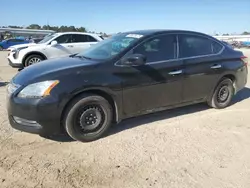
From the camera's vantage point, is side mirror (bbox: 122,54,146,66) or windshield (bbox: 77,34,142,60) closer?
side mirror (bbox: 122,54,146,66)

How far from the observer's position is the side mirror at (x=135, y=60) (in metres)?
4.48

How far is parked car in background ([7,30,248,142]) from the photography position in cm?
401

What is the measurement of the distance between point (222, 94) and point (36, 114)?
3.87 meters

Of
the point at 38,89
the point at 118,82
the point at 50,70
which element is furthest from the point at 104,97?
the point at 38,89

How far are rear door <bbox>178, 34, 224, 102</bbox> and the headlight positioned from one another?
2.41 m

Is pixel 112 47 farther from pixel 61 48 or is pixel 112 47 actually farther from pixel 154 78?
pixel 61 48

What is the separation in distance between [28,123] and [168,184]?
6.88 ft

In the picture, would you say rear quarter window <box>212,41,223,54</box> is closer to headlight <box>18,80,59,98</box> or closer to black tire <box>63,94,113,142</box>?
black tire <box>63,94,113,142</box>

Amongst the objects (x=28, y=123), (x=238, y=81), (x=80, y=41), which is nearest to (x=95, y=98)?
(x=28, y=123)

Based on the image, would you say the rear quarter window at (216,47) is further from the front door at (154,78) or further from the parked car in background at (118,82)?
the front door at (154,78)

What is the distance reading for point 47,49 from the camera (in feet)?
36.3

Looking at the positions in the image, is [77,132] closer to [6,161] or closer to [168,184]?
[6,161]

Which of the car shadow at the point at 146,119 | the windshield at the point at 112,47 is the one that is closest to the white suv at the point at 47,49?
the windshield at the point at 112,47

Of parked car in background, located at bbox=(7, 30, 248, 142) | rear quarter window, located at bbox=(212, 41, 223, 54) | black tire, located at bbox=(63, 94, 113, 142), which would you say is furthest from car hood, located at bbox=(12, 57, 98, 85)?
rear quarter window, located at bbox=(212, 41, 223, 54)
